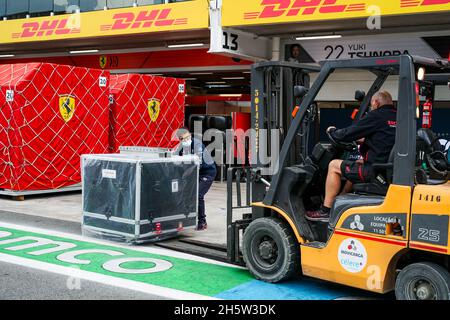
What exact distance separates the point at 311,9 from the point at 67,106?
6049 millimetres

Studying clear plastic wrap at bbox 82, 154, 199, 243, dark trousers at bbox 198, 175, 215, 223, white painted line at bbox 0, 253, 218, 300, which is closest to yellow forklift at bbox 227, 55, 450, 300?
white painted line at bbox 0, 253, 218, 300

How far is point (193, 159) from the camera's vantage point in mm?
8531

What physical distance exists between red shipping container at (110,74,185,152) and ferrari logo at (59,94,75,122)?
157 cm

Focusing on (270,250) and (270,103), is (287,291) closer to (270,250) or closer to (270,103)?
(270,250)

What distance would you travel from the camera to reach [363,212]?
5.21 meters

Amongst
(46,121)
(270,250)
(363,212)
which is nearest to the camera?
(363,212)

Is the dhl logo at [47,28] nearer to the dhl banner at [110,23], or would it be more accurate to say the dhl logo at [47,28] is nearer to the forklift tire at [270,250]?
the dhl banner at [110,23]

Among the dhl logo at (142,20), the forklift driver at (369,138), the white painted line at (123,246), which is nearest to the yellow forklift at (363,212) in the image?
the forklift driver at (369,138)

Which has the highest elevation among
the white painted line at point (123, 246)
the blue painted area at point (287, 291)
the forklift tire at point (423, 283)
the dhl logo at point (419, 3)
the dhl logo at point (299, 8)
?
the dhl logo at point (299, 8)

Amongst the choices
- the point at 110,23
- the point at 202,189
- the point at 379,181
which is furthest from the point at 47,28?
the point at 379,181

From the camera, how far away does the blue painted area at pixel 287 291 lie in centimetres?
557

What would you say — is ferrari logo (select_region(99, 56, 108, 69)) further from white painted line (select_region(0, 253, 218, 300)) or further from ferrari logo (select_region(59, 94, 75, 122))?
white painted line (select_region(0, 253, 218, 300))

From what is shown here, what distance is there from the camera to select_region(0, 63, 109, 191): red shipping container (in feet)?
39.4

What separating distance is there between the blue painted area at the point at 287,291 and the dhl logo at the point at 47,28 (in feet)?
46.6
